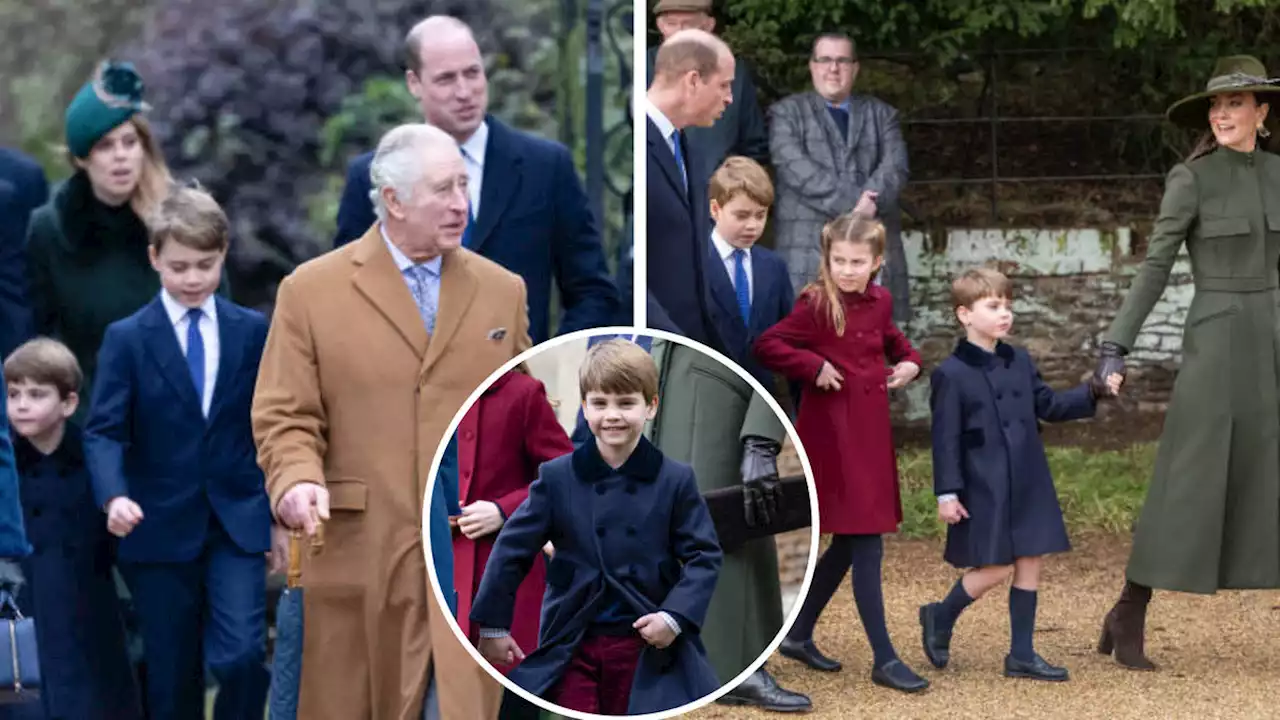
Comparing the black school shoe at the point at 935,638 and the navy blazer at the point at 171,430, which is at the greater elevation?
the navy blazer at the point at 171,430

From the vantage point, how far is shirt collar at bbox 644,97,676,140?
6758 millimetres

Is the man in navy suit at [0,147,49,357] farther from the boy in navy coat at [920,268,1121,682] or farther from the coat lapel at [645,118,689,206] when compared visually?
the boy in navy coat at [920,268,1121,682]

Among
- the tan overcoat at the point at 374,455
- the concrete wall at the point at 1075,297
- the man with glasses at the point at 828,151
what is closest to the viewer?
the tan overcoat at the point at 374,455

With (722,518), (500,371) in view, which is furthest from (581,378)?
(722,518)

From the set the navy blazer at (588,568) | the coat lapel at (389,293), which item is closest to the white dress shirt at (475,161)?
the coat lapel at (389,293)

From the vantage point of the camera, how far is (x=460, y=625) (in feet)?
20.3

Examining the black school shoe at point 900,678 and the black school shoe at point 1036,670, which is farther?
the black school shoe at point 1036,670

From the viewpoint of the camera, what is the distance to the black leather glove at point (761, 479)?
6355mm

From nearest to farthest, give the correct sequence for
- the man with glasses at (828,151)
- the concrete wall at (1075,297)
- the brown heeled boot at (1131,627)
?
the brown heeled boot at (1131,627) < the man with glasses at (828,151) < the concrete wall at (1075,297)

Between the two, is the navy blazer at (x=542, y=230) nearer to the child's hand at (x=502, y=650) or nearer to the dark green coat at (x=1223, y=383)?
the child's hand at (x=502, y=650)

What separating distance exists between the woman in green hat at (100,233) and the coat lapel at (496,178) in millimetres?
781

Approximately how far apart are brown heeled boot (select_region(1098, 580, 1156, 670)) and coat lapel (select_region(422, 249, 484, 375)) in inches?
104


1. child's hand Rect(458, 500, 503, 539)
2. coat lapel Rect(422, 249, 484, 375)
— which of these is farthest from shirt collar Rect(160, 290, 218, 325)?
child's hand Rect(458, 500, 503, 539)

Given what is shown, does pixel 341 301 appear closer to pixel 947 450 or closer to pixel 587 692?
pixel 587 692
